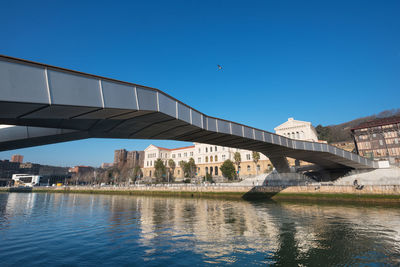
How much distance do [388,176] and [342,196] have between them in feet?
41.6

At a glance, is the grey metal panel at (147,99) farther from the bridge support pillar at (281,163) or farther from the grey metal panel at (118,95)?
the bridge support pillar at (281,163)

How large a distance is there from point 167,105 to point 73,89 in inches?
204

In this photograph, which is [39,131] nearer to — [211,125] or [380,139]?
[211,125]

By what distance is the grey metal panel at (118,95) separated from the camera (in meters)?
9.43

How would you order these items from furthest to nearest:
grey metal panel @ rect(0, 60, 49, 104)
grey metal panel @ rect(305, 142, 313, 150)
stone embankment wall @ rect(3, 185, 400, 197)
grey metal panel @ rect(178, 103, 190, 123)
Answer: grey metal panel @ rect(305, 142, 313, 150) → stone embankment wall @ rect(3, 185, 400, 197) → grey metal panel @ rect(178, 103, 190, 123) → grey metal panel @ rect(0, 60, 49, 104)

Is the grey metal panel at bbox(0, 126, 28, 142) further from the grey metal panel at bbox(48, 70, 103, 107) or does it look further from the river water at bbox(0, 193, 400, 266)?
the grey metal panel at bbox(48, 70, 103, 107)

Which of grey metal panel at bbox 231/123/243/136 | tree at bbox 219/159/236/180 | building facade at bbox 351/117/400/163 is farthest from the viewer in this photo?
tree at bbox 219/159/236/180

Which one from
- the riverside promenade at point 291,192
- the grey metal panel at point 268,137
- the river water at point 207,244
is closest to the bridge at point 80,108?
the river water at point 207,244

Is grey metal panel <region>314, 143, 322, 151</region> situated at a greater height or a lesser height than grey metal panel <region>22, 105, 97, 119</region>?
greater

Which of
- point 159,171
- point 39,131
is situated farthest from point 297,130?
point 39,131

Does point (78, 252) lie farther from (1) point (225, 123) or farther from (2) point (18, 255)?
(1) point (225, 123)

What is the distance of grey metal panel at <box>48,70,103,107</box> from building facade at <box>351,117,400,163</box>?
7487 cm

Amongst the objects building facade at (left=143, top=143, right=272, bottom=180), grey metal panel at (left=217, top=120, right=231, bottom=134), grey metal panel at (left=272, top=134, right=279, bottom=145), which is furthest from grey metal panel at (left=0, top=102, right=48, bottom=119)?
building facade at (left=143, top=143, right=272, bottom=180)

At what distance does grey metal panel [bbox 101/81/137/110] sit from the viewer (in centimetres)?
943
